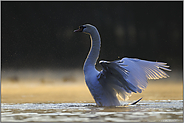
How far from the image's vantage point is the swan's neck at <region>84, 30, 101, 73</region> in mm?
6306

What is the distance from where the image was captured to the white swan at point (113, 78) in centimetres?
561

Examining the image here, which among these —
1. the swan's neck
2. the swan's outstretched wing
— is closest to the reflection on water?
the swan's outstretched wing

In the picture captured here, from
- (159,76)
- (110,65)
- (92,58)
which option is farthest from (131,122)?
(159,76)

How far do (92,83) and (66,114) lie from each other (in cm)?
111

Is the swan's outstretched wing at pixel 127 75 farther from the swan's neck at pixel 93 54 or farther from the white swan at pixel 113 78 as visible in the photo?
the swan's neck at pixel 93 54

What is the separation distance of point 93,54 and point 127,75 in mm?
1252

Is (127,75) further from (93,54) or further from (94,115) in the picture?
(93,54)

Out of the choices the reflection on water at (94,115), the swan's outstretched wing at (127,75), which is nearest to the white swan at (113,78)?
the swan's outstretched wing at (127,75)

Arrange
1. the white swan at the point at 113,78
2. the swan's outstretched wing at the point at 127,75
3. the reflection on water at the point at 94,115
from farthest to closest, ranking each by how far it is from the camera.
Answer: the white swan at the point at 113,78 → the swan's outstretched wing at the point at 127,75 → the reflection on water at the point at 94,115

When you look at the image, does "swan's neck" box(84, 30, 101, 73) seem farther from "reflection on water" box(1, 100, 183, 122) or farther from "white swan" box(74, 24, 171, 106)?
"reflection on water" box(1, 100, 183, 122)

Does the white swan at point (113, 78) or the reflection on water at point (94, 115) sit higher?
the white swan at point (113, 78)

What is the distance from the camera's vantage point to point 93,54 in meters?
6.38

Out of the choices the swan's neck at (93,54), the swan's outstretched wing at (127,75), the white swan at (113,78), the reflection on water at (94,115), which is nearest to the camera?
the reflection on water at (94,115)

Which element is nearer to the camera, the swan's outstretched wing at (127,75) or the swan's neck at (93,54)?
the swan's outstretched wing at (127,75)
